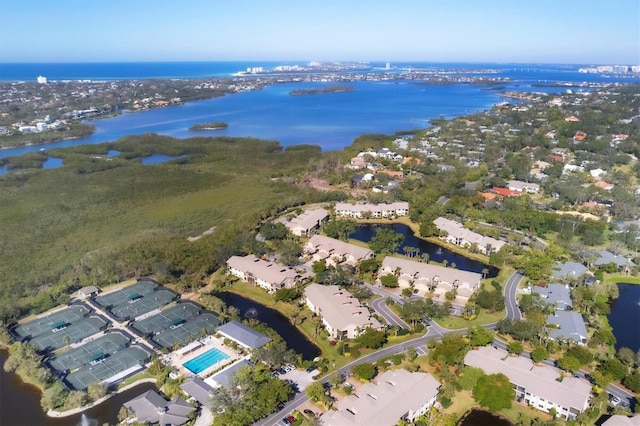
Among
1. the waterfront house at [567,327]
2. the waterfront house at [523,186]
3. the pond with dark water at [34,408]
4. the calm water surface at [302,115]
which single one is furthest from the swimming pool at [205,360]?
the calm water surface at [302,115]

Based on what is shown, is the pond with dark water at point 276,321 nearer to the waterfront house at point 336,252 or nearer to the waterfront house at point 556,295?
the waterfront house at point 336,252

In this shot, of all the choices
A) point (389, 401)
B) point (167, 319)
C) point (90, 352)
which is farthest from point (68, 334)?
point (389, 401)


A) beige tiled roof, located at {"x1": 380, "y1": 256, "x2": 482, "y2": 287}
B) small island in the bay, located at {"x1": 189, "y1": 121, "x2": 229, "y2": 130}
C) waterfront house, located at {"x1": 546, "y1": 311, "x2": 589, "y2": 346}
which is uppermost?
small island in the bay, located at {"x1": 189, "y1": 121, "x2": 229, "y2": 130}

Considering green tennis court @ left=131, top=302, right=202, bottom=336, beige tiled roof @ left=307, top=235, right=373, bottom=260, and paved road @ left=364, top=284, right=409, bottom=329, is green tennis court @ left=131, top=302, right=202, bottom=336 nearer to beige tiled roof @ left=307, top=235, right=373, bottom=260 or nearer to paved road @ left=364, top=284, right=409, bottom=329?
beige tiled roof @ left=307, top=235, right=373, bottom=260

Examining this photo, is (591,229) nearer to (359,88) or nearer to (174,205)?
(174,205)

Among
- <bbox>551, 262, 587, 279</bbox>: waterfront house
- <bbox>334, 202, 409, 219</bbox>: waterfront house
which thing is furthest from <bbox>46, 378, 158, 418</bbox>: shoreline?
<bbox>551, 262, 587, 279</bbox>: waterfront house
